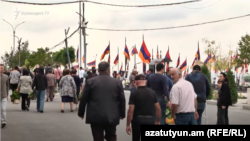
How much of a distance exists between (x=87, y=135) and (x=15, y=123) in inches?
139

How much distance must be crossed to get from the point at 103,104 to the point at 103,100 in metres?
0.07

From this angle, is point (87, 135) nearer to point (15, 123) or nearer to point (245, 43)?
point (15, 123)

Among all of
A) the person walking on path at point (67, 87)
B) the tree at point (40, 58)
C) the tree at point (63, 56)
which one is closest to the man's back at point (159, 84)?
the person walking on path at point (67, 87)

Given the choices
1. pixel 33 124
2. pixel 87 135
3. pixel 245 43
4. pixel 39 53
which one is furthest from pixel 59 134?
pixel 39 53

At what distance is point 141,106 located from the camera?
27.6 feet

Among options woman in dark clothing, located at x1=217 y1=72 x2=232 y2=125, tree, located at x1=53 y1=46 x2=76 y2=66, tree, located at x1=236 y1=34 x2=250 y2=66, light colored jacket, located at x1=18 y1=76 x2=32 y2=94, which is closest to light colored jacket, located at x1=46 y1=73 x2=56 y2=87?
light colored jacket, located at x1=18 y1=76 x2=32 y2=94

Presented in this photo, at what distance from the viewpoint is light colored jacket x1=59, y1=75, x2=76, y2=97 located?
18844mm

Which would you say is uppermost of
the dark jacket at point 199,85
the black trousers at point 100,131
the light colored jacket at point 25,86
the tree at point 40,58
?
the tree at point 40,58

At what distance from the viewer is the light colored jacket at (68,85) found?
18.8m

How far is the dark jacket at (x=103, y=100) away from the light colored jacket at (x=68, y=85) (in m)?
10.8

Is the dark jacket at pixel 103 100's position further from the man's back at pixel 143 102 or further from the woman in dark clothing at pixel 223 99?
the woman in dark clothing at pixel 223 99

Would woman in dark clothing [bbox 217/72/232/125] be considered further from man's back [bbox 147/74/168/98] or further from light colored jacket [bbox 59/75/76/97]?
light colored jacket [bbox 59/75/76/97]

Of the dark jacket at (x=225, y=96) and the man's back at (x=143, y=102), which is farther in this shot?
the dark jacket at (x=225, y=96)

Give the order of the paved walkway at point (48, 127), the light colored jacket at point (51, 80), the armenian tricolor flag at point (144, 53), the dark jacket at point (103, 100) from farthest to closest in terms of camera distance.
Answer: the armenian tricolor flag at point (144, 53), the light colored jacket at point (51, 80), the paved walkway at point (48, 127), the dark jacket at point (103, 100)
